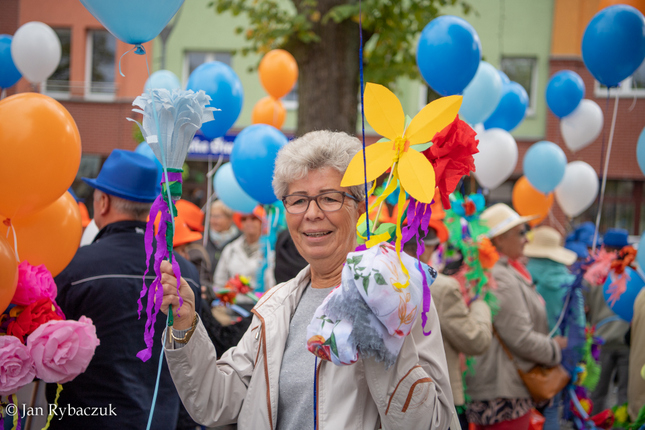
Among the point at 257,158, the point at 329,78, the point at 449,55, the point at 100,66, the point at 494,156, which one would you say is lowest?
the point at 257,158

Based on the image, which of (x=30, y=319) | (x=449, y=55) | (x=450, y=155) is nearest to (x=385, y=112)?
(x=450, y=155)

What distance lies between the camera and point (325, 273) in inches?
69.8

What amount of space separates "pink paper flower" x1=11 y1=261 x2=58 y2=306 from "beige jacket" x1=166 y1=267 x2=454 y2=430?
2.20ft

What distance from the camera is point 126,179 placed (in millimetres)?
2484

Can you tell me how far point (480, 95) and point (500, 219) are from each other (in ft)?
3.64

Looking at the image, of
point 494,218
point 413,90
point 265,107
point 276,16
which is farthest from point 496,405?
point 413,90

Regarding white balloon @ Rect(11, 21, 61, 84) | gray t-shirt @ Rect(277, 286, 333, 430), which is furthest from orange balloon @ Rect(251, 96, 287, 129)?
gray t-shirt @ Rect(277, 286, 333, 430)

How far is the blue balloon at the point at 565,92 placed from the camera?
17.8 feet

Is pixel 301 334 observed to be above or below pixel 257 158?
below

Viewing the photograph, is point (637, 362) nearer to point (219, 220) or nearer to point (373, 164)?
point (373, 164)

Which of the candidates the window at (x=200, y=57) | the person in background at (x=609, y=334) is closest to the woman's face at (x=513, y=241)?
the person in background at (x=609, y=334)

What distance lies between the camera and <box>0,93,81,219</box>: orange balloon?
1.93 metres

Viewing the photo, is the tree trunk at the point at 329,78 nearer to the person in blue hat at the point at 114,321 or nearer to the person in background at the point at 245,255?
the person in background at the point at 245,255

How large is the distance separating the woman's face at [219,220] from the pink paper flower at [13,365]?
16.0 feet
